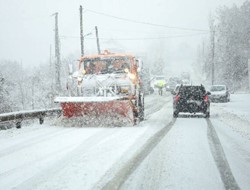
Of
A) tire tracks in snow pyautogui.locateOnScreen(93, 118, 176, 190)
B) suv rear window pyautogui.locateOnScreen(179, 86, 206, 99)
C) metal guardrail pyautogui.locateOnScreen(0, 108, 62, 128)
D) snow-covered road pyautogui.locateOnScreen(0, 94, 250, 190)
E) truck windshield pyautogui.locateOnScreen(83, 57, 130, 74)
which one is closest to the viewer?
tire tracks in snow pyautogui.locateOnScreen(93, 118, 176, 190)

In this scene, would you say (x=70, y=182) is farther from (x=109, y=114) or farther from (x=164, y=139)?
(x=109, y=114)

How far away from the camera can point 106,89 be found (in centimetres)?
1599

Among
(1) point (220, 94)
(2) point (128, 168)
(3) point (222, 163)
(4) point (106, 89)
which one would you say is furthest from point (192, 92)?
(1) point (220, 94)

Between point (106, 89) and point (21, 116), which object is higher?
point (106, 89)

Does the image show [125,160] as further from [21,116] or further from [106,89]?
[21,116]

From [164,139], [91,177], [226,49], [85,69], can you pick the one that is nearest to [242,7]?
[226,49]

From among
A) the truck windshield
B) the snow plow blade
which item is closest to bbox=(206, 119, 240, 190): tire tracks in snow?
the snow plow blade

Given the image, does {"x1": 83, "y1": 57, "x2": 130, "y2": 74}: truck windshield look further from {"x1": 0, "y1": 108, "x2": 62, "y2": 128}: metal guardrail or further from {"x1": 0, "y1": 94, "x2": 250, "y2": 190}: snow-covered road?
{"x1": 0, "y1": 94, "x2": 250, "y2": 190}: snow-covered road

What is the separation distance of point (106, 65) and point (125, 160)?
884 cm

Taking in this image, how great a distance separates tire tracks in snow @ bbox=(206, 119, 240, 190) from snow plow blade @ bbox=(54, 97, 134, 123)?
341cm

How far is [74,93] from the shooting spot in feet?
55.4

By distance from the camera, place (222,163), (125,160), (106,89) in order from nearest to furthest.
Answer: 1. (222,163)
2. (125,160)
3. (106,89)

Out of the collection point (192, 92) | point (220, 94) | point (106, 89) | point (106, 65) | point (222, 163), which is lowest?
point (220, 94)

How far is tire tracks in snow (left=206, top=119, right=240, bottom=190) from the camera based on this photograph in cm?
634
